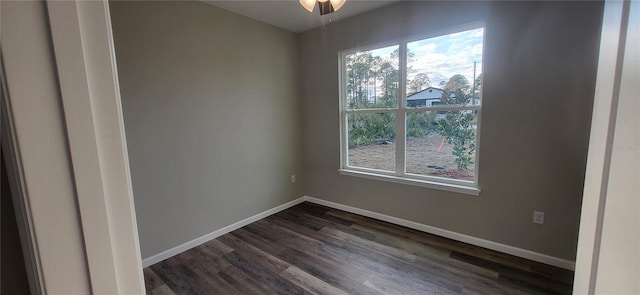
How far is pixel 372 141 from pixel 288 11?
1.86 meters

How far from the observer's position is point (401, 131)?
304 centimetres

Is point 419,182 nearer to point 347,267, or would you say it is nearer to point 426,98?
point 426,98

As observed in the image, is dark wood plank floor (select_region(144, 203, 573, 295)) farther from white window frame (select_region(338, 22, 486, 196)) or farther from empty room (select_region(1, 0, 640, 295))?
white window frame (select_region(338, 22, 486, 196))

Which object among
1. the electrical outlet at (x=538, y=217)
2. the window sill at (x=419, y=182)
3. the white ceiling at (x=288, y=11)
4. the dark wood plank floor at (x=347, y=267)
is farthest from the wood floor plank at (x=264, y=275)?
the white ceiling at (x=288, y=11)

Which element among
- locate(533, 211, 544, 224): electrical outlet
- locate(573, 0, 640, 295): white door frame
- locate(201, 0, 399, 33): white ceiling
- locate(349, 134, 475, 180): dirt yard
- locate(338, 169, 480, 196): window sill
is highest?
locate(201, 0, 399, 33): white ceiling

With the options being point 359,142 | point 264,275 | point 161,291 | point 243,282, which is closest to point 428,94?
point 359,142

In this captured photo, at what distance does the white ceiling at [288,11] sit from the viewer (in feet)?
8.98

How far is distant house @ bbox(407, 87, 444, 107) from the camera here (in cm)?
276

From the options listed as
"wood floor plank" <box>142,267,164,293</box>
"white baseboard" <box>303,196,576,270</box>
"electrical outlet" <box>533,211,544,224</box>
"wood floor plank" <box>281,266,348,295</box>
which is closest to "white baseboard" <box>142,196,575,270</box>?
"white baseboard" <box>303,196,576,270</box>

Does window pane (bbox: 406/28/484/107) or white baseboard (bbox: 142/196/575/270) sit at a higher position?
window pane (bbox: 406/28/484/107)

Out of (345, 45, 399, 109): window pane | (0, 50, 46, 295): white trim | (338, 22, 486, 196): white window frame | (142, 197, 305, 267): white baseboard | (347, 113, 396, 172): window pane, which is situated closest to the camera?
(0, 50, 46, 295): white trim

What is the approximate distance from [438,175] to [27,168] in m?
3.08

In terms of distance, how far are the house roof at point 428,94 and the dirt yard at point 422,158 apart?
0.43 metres

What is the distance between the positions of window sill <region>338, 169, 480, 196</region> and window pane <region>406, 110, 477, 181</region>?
0.38ft
